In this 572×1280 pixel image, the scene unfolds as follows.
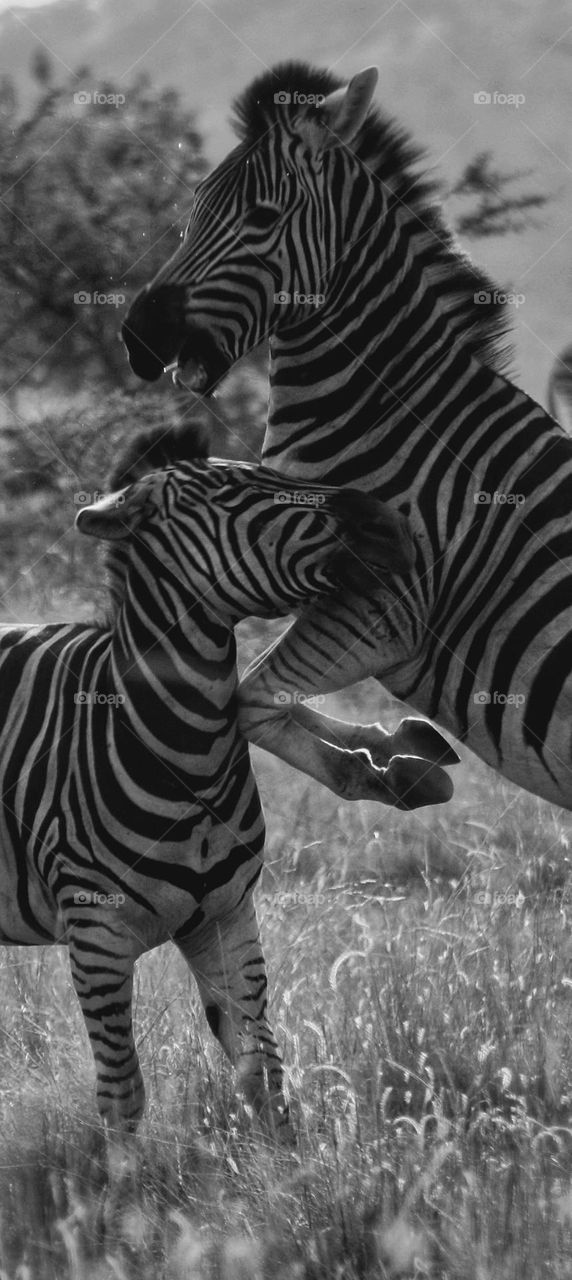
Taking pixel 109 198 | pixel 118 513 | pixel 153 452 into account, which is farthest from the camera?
pixel 109 198

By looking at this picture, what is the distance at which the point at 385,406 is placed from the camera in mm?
4895

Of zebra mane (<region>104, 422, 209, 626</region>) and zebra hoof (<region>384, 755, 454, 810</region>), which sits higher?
zebra mane (<region>104, 422, 209, 626</region>)

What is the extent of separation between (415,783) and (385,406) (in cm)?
137

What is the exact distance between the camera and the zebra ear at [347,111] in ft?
15.8

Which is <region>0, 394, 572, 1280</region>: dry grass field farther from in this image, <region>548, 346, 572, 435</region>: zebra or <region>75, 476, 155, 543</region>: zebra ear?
<region>548, 346, 572, 435</region>: zebra

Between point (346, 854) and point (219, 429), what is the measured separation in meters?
5.35

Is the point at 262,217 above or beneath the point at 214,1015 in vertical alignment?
above

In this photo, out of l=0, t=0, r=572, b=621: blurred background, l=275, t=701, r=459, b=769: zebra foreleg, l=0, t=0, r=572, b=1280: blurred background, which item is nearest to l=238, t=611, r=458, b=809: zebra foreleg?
l=275, t=701, r=459, b=769: zebra foreleg

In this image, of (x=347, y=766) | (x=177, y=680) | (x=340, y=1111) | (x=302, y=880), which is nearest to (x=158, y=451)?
(x=177, y=680)

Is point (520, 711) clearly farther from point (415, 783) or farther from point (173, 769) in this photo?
point (173, 769)

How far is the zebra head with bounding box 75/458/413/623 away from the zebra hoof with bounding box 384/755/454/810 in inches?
25.5

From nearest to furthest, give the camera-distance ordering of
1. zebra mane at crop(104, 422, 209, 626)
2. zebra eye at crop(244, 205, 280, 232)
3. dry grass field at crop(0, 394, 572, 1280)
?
→ 1. dry grass field at crop(0, 394, 572, 1280)
2. zebra mane at crop(104, 422, 209, 626)
3. zebra eye at crop(244, 205, 280, 232)

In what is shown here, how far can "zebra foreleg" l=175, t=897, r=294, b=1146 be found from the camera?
4281 mm

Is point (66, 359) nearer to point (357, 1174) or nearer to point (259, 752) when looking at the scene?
point (259, 752)
